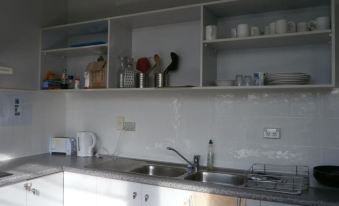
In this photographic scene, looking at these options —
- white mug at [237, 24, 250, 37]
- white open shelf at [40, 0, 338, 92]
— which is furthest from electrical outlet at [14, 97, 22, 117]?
white mug at [237, 24, 250, 37]

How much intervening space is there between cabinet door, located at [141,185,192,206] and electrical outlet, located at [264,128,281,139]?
2.39 ft

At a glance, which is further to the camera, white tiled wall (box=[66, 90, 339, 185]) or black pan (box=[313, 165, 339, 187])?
white tiled wall (box=[66, 90, 339, 185])

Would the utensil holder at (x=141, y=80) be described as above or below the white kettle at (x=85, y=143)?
above

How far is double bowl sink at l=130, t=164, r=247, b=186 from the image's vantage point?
2.07 metres

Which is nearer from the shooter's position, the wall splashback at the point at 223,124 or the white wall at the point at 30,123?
the wall splashback at the point at 223,124

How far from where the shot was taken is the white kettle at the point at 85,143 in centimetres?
272

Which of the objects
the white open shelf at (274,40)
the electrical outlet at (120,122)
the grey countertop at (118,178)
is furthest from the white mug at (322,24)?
the electrical outlet at (120,122)

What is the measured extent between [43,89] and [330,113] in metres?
2.33

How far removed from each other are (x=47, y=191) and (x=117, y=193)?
537 mm

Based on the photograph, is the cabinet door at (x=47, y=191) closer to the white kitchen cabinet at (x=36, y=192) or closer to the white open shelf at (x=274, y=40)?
the white kitchen cabinet at (x=36, y=192)

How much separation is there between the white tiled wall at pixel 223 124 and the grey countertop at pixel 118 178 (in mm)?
331

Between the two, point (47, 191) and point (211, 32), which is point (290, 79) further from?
point (47, 191)

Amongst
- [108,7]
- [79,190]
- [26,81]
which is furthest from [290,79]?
[26,81]

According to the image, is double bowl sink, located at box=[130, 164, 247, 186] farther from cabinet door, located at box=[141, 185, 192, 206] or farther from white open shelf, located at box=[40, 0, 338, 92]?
white open shelf, located at box=[40, 0, 338, 92]
